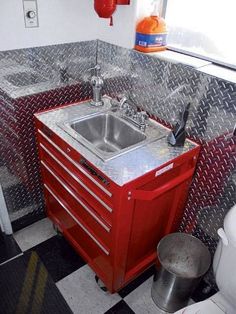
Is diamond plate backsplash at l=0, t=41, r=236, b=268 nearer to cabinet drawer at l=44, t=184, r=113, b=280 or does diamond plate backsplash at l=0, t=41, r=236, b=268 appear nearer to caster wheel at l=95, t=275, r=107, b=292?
cabinet drawer at l=44, t=184, r=113, b=280

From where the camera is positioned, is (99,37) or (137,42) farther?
(99,37)

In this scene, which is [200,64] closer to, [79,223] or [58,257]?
[79,223]

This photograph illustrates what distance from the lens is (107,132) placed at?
174 centimetres

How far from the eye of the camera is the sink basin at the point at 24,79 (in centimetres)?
159

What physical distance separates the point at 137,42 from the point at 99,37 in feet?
1.03

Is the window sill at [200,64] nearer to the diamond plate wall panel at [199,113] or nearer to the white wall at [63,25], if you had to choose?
the diamond plate wall panel at [199,113]

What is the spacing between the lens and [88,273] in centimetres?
173

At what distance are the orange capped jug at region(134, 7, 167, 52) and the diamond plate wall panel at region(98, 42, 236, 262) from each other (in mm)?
68

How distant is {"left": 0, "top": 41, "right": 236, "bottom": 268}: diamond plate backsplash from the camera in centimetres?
137

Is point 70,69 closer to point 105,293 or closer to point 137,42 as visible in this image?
point 137,42

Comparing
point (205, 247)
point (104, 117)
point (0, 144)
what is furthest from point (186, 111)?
point (0, 144)

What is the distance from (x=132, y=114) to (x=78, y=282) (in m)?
1.08

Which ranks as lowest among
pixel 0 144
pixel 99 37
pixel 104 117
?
pixel 0 144

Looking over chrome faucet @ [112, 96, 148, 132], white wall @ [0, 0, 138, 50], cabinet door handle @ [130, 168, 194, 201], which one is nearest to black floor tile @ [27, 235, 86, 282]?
A: cabinet door handle @ [130, 168, 194, 201]
